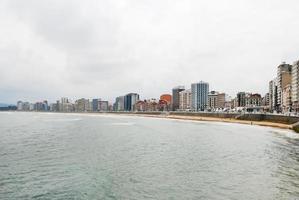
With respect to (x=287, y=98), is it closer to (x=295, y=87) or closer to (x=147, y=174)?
(x=295, y=87)

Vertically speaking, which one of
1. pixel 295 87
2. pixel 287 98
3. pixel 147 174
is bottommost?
pixel 147 174

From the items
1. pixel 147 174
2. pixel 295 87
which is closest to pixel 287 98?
pixel 295 87

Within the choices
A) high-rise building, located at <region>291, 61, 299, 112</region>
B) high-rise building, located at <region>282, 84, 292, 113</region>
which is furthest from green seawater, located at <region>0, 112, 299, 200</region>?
high-rise building, located at <region>282, 84, 292, 113</region>

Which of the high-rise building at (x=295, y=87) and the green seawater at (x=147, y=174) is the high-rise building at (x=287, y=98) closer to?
the high-rise building at (x=295, y=87)

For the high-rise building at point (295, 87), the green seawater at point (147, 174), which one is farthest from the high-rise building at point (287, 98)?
the green seawater at point (147, 174)

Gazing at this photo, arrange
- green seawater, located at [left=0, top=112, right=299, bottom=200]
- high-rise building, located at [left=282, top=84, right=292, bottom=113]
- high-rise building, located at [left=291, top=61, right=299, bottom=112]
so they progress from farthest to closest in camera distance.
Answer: high-rise building, located at [left=282, top=84, right=292, bottom=113], high-rise building, located at [left=291, top=61, right=299, bottom=112], green seawater, located at [left=0, top=112, right=299, bottom=200]

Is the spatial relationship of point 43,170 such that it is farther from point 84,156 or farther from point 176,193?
point 176,193

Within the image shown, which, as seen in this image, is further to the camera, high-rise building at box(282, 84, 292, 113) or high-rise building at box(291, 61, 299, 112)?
→ high-rise building at box(282, 84, 292, 113)

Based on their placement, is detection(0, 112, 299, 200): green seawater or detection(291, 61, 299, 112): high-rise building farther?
detection(291, 61, 299, 112): high-rise building

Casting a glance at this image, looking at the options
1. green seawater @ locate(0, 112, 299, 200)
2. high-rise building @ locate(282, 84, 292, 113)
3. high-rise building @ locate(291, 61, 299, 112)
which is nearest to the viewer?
green seawater @ locate(0, 112, 299, 200)

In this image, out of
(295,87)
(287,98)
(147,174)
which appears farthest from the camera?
(287,98)

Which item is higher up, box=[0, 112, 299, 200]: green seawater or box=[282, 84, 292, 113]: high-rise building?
box=[282, 84, 292, 113]: high-rise building

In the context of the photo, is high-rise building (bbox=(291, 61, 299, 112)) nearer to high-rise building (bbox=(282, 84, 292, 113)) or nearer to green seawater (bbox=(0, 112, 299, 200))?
high-rise building (bbox=(282, 84, 292, 113))

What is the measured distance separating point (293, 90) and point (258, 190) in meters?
161
